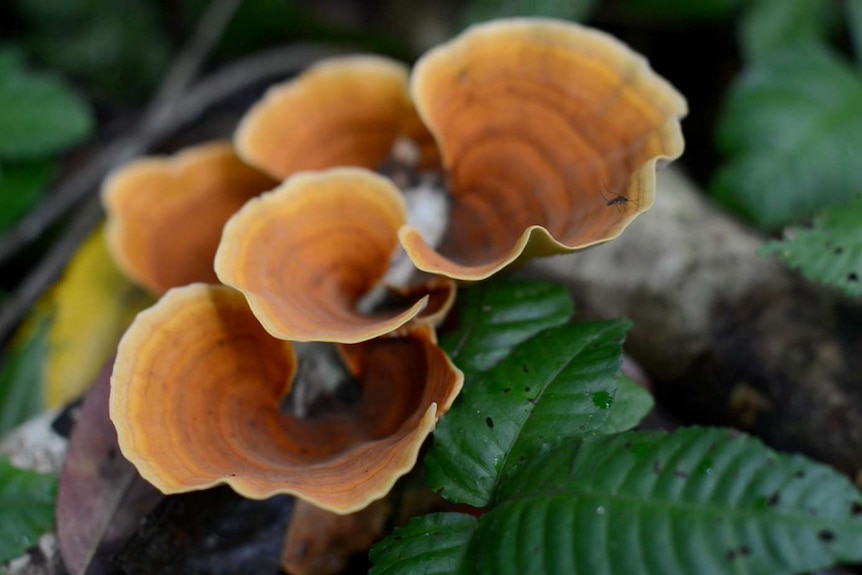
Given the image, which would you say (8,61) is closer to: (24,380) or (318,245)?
(24,380)

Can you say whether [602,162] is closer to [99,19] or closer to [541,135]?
[541,135]

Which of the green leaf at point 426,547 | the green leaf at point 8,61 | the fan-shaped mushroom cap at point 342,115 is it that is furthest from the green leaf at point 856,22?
the green leaf at point 8,61

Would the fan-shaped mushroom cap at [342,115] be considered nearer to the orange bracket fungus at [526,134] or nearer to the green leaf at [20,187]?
the orange bracket fungus at [526,134]

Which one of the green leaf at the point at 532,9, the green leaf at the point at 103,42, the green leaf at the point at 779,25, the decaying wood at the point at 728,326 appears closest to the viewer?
the decaying wood at the point at 728,326

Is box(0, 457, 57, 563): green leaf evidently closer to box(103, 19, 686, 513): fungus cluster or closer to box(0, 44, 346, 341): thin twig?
box(103, 19, 686, 513): fungus cluster

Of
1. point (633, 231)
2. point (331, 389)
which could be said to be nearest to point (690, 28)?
point (633, 231)

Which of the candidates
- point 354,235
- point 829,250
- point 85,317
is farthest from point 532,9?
point 85,317

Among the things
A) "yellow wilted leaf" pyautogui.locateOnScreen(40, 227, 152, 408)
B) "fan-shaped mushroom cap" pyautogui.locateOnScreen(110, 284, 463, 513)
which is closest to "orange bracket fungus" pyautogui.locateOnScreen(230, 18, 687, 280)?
"fan-shaped mushroom cap" pyautogui.locateOnScreen(110, 284, 463, 513)
